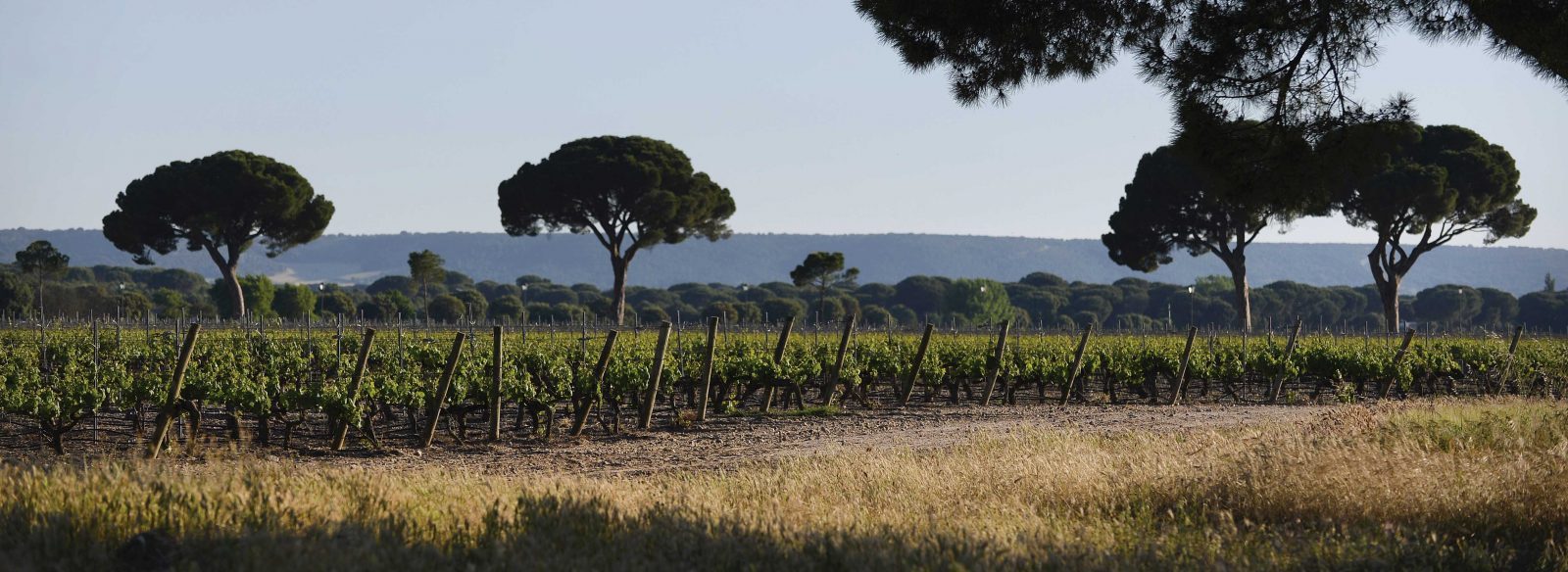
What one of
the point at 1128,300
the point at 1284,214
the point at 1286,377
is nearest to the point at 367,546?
the point at 1284,214

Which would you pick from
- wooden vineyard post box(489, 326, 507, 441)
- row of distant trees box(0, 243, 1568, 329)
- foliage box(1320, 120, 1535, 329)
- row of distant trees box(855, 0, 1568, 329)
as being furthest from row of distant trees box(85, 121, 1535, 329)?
row of distant trees box(855, 0, 1568, 329)

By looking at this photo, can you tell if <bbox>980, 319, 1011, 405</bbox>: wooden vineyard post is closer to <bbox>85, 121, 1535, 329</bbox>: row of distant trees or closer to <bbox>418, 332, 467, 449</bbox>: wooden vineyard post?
<bbox>418, 332, 467, 449</bbox>: wooden vineyard post

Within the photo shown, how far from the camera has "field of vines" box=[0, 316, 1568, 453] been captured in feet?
42.8

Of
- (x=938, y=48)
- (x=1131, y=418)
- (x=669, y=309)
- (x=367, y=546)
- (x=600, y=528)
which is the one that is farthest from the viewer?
(x=669, y=309)

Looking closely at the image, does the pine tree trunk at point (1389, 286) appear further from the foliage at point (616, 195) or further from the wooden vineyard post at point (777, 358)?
the wooden vineyard post at point (777, 358)

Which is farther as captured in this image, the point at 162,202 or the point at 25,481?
the point at 162,202

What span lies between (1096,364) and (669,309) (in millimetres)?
79602

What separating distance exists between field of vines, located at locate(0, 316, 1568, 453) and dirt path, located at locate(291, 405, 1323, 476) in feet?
1.78

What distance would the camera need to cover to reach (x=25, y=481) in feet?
21.5

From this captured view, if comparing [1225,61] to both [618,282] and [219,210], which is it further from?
[219,210]

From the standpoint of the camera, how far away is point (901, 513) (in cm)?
731

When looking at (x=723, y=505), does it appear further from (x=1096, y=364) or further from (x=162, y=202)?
(x=162, y=202)

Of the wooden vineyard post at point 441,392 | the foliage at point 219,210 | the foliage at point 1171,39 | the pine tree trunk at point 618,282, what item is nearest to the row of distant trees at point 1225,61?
the foliage at point 1171,39

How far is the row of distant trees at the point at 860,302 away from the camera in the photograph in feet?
252
